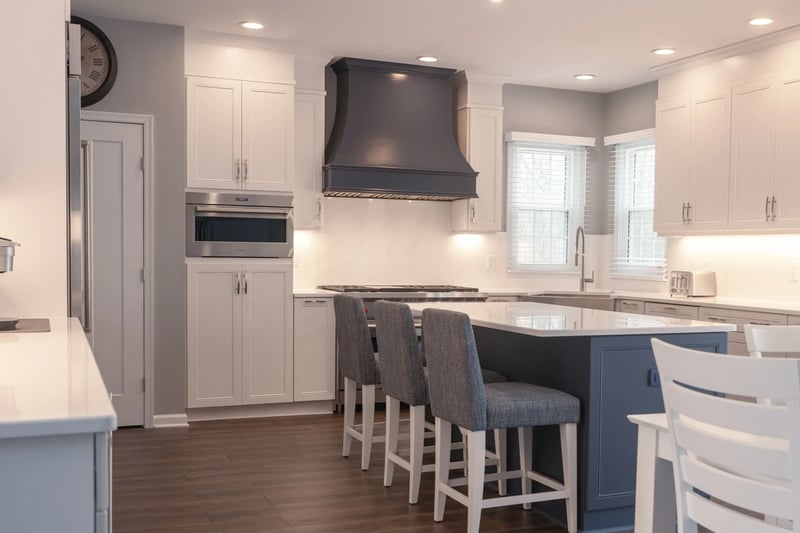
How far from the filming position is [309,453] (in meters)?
4.87

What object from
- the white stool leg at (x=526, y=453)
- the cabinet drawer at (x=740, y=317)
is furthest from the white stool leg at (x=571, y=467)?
the cabinet drawer at (x=740, y=317)

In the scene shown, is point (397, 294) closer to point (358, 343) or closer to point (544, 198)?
point (358, 343)

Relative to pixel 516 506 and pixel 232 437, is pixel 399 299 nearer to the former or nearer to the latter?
pixel 232 437

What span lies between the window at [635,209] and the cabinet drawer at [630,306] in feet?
1.74

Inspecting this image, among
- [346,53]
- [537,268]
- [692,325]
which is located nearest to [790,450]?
[692,325]

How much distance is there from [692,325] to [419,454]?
1.37 meters

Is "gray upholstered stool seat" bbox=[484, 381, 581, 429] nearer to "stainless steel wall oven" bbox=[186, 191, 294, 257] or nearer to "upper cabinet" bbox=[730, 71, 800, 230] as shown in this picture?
"upper cabinet" bbox=[730, 71, 800, 230]

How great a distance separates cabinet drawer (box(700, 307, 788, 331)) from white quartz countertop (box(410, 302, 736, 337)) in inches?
57.0

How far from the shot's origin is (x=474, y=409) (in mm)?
3266

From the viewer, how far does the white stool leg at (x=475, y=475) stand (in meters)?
3.30

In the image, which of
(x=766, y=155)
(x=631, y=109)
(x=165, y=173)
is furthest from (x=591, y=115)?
(x=165, y=173)

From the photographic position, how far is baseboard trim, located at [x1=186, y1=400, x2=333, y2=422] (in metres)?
5.81

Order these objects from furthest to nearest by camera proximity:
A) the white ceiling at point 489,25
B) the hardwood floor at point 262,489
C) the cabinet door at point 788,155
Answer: the cabinet door at point 788,155, the white ceiling at point 489,25, the hardwood floor at point 262,489

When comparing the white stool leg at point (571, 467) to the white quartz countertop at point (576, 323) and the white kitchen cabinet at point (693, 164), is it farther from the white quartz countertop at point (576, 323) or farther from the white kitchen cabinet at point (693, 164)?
the white kitchen cabinet at point (693, 164)
